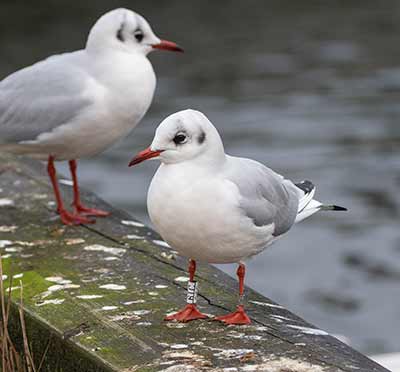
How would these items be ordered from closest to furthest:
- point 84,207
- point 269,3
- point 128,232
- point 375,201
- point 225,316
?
point 225,316
point 128,232
point 84,207
point 375,201
point 269,3

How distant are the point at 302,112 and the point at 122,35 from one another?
726 cm

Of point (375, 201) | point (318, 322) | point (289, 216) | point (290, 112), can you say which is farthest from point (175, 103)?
point (289, 216)

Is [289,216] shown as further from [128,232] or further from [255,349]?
[128,232]

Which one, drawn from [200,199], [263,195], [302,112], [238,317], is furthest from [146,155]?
[302,112]

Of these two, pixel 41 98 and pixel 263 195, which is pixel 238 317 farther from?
pixel 41 98

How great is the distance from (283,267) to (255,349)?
5.41 metres

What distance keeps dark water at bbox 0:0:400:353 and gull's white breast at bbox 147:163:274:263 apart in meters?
4.27

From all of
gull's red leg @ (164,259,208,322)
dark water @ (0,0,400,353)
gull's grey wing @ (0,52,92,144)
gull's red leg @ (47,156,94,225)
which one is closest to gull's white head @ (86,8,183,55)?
gull's grey wing @ (0,52,92,144)

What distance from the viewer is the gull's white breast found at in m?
3.69

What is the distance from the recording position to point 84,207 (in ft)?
17.8

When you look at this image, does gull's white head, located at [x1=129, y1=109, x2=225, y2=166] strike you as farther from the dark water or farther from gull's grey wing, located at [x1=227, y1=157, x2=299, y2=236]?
the dark water

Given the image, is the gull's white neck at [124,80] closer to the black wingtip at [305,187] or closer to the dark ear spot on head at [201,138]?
the black wingtip at [305,187]

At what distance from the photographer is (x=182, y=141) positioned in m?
3.75

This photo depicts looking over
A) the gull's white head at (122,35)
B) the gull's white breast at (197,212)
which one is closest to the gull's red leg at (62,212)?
the gull's white head at (122,35)
